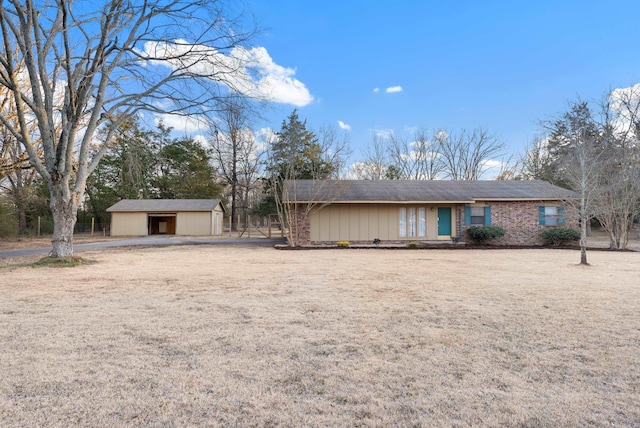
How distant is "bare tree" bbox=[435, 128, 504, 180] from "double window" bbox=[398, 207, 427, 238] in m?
17.1

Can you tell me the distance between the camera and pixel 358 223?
1711 centimetres

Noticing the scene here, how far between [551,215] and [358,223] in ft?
30.5

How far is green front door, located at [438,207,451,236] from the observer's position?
17344 mm

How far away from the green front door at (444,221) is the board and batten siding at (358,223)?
0.20 m

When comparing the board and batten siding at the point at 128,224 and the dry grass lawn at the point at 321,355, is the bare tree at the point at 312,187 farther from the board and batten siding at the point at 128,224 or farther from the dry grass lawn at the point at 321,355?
the board and batten siding at the point at 128,224

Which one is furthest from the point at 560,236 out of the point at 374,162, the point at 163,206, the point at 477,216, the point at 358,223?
the point at 163,206

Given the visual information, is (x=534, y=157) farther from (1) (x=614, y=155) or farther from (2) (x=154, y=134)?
(2) (x=154, y=134)

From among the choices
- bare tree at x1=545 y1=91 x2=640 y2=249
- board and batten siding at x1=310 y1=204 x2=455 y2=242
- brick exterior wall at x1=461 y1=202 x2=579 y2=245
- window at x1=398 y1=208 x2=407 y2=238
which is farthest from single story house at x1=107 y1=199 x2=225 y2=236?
bare tree at x1=545 y1=91 x2=640 y2=249

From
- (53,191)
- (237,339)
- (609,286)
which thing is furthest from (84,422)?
(53,191)

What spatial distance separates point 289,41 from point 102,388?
10.8 m

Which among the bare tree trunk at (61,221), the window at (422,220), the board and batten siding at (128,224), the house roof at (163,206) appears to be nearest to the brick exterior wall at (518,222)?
the window at (422,220)

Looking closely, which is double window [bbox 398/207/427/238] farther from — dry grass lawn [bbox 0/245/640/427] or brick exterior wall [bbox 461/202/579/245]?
dry grass lawn [bbox 0/245/640/427]

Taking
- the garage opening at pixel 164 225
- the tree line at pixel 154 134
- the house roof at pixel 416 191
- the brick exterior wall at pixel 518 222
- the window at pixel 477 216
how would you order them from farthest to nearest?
the garage opening at pixel 164 225 < the window at pixel 477 216 < the brick exterior wall at pixel 518 222 < the house roof at pixel 416 191 < the tree line at pixel 154 134

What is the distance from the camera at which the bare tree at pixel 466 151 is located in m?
31.5
